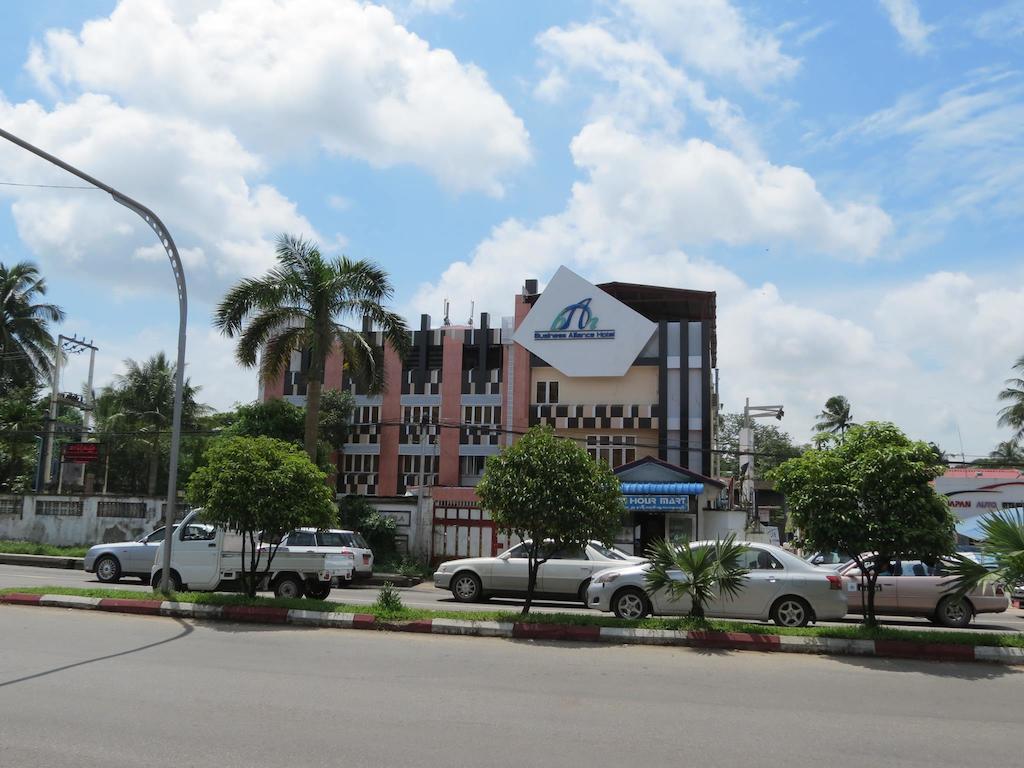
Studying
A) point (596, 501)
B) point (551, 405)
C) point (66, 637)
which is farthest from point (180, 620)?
point (551, 405)

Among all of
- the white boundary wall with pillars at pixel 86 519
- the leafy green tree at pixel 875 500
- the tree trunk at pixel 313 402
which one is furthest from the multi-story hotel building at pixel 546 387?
the leafy green tree at pixel 875 500

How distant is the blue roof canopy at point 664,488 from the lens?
96.6 feet

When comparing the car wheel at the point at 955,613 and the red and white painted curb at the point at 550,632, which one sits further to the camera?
the car wheel at the point at 955,613

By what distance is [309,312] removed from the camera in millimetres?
24734

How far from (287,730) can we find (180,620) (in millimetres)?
7528

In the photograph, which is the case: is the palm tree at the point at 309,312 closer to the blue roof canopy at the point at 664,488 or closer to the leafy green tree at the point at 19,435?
the blue roof canopy at the point at 664,488

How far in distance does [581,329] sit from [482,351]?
218 inches

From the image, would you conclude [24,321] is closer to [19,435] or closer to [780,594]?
[19,435]

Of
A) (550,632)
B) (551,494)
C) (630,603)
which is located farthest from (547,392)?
(550,632)

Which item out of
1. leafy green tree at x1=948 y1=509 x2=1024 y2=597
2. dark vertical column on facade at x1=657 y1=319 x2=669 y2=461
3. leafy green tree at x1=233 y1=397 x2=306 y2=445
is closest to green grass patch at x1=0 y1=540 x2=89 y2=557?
leafy green tree at x1=233 y1=397 x2=306 y2=445

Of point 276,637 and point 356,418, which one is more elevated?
point 356,418

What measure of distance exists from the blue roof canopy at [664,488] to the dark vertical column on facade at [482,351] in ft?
42.6

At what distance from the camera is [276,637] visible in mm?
11906

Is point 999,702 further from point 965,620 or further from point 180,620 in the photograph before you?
point 180,620
